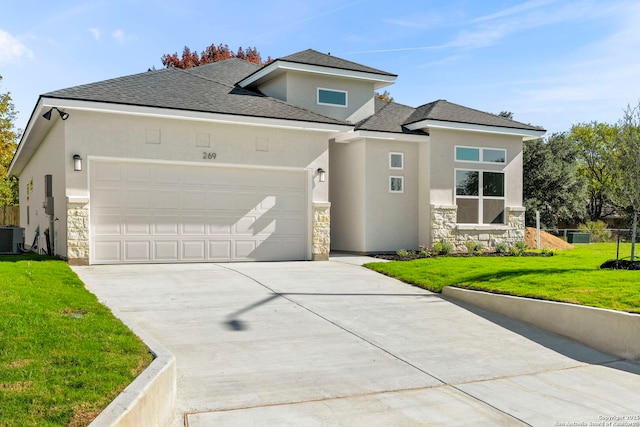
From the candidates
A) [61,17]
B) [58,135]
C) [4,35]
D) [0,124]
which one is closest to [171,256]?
[58,135]

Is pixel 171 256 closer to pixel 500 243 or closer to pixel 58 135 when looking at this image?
pixel 58 135

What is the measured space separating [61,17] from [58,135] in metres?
2.80

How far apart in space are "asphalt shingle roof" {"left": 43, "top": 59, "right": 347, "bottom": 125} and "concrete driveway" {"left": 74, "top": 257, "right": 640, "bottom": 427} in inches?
174

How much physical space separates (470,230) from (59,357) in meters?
15.3

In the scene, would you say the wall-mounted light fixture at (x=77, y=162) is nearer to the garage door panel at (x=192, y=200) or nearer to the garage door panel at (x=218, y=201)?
the garage door panel at (x=192, y=200)

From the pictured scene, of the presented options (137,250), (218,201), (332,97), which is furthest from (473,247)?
(137,250)

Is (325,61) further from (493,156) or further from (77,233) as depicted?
(77,233)

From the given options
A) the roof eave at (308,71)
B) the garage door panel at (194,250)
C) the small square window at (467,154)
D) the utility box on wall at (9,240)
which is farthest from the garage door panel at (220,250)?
the small square window at (467,154)

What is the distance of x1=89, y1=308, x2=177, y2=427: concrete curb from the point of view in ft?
13.0

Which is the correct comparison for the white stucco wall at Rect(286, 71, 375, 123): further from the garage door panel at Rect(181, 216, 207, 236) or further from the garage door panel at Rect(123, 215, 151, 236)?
the garage door panel at Rect(123, 215, 151, 236)

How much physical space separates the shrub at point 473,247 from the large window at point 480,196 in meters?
0.72

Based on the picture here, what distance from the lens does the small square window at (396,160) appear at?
18.0m

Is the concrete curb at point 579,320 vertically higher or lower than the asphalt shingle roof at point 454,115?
lower

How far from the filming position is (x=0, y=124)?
36094 mm
